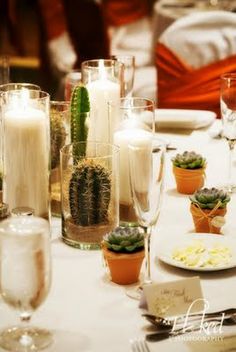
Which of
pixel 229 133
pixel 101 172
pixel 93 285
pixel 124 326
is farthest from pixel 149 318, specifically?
pixel 229 133

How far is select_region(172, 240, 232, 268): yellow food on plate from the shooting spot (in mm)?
1530

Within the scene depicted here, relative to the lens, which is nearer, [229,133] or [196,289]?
[196,289]

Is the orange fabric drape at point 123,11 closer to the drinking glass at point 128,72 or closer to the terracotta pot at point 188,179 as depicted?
the drinking glass at point 128,72

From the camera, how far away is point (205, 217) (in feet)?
5.63

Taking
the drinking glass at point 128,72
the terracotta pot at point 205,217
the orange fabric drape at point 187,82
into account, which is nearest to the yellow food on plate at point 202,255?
the terracotta pot at point 205,217

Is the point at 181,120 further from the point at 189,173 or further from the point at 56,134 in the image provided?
the point at 56,134

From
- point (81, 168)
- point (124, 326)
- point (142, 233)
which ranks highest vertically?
point (81, 168)

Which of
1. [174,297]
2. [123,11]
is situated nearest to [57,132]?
[174,297]

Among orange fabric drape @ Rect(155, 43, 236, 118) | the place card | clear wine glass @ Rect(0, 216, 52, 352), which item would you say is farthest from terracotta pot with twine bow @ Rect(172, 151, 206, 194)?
orange fabric drape @ Rect(155, 43, 236, 118)

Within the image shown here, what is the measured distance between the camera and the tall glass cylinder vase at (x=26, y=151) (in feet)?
5.50

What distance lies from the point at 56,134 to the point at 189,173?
34 centimetres

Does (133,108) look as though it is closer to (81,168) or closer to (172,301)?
(81,168)

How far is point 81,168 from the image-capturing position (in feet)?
5.35

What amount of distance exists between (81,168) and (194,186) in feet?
1.46
